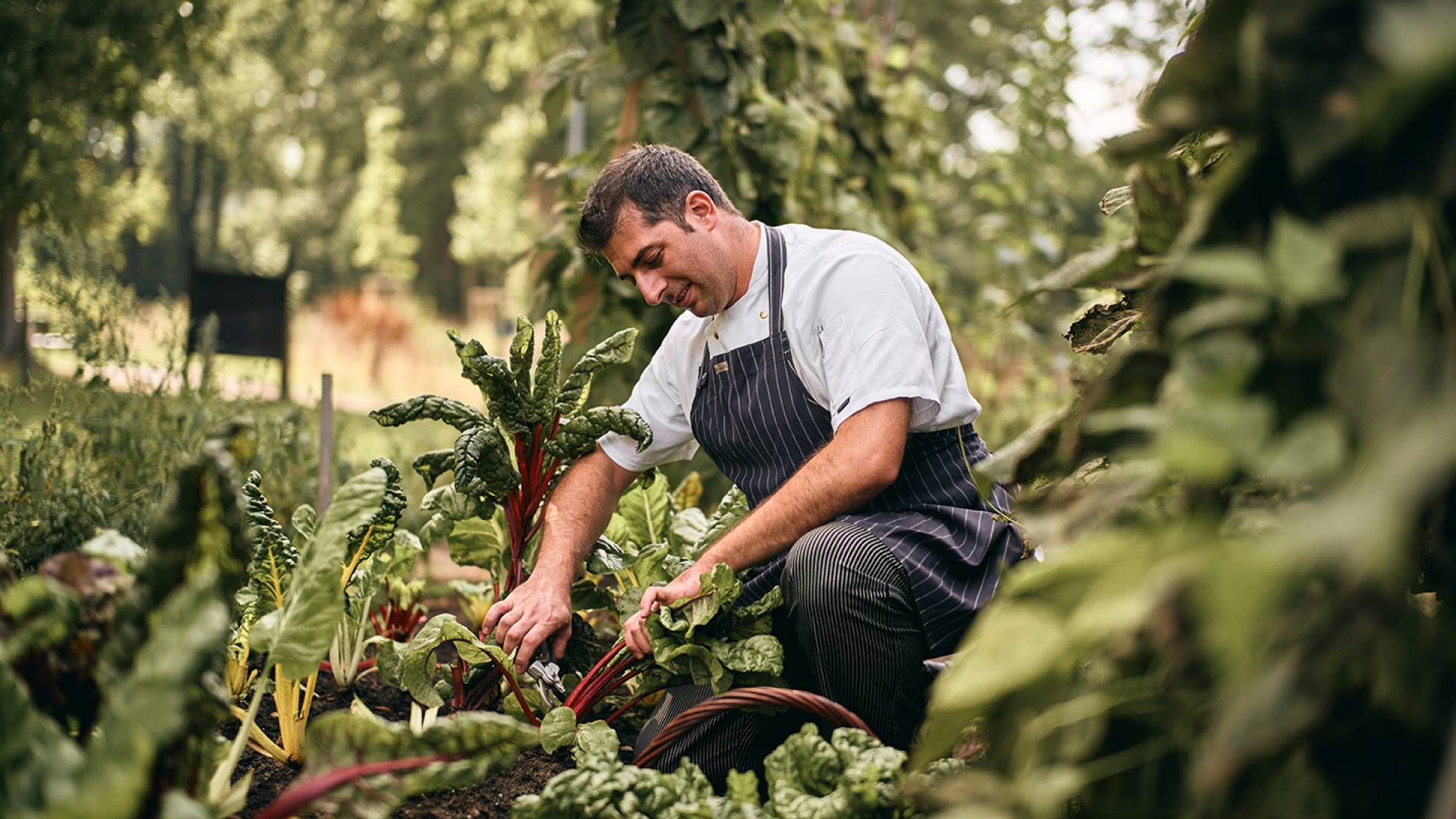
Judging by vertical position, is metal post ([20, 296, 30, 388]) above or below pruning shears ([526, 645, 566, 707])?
above

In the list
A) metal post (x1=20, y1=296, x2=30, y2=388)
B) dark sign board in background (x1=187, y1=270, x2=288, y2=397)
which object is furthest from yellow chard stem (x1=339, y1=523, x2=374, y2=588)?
dark sign board in background (x1=187, y1=270, x2=288, y2=397)

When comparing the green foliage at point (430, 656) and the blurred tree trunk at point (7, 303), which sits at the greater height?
the blurred tree trunk at point (7, 303)

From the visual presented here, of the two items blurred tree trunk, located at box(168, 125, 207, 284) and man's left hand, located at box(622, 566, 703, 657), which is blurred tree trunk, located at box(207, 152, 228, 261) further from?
man's left hand, located at box(622, 566, 703, 657)

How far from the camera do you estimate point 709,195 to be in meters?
2.38

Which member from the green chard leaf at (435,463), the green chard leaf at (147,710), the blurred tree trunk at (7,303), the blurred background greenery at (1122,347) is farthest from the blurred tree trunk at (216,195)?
the green chard leaf at (147,710)

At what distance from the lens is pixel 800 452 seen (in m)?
2.32

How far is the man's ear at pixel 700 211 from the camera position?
2.31m

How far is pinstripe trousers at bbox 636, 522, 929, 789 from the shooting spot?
1.93 meters

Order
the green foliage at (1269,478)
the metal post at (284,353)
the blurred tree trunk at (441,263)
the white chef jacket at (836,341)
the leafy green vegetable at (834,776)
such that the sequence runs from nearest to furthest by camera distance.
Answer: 1. the green foliage at (1269,478)
2. the leafy green vegetable at (834,776)
3. the white chef jacket at (836,341)
4. the metal post at (284,353)
5. the blurred tree trunk at (441,263)

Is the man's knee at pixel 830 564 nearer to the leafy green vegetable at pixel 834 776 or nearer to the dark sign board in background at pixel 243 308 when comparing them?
the leafy green vegetable at pixel 834 776

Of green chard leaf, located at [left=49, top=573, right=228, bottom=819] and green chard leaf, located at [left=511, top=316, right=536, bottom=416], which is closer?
green chard leaf, located at [left=49, top=573, right=228, bottom=819]

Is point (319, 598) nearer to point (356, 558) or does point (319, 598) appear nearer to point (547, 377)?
point (356, 558)

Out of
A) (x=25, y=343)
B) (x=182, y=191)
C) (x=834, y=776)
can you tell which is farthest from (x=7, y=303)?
(x=182, y=191)

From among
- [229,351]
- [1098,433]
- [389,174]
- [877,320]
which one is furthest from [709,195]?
[389,174]
